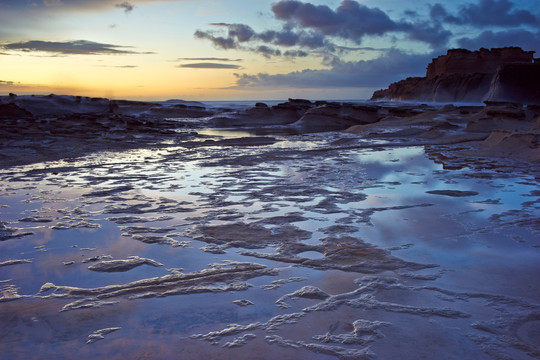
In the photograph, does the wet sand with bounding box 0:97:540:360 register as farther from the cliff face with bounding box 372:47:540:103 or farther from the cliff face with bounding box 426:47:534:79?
the cliff face with bounding box 426:47:534:79

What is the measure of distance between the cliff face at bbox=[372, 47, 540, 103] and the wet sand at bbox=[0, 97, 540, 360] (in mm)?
39197

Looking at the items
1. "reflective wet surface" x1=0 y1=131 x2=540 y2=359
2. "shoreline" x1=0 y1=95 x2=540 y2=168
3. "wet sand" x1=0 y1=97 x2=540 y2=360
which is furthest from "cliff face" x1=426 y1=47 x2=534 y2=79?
"reflective wet surface" x1=0 y1=131 x2=540 y2=359

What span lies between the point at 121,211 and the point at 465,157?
7147 mm

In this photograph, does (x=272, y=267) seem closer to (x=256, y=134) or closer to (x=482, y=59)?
(x=256, y=134)

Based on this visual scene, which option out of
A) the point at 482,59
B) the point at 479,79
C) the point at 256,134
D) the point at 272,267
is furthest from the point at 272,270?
the point at 482,59

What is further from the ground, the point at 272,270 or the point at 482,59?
the point at 482,59

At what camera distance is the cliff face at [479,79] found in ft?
128

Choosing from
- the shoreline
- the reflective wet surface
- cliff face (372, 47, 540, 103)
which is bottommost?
the reflective wet surface

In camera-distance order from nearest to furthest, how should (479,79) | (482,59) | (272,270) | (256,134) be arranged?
1. (272,270)
2. (256,134)
3. (479,79)
4. (482,59)

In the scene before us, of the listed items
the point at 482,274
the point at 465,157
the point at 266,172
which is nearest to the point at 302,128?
the point at 465,157

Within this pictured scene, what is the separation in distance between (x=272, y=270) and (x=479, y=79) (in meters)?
61.9

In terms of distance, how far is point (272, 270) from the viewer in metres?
2.92

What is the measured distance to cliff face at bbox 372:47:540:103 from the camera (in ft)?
128

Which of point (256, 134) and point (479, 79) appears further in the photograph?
point (479, 79)
